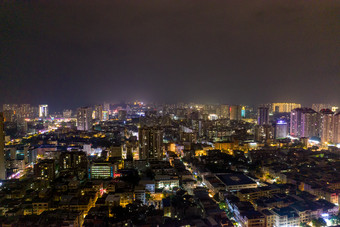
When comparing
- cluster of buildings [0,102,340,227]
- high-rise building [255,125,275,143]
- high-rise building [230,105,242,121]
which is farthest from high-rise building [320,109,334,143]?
high-rise building [230,105,242,121]

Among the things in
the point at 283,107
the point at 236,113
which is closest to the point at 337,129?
the point at 236,113

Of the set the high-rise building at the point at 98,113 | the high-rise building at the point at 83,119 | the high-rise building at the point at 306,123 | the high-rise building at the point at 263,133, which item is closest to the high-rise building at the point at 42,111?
the high-rise building at the point at 98,113

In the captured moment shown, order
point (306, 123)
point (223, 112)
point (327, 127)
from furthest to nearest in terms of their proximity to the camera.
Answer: point (223, 112), point (306, 123), point (327, 127)

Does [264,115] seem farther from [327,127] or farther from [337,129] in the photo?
[337,129]

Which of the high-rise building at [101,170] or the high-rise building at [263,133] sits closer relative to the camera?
the high-rise building at [101,170]

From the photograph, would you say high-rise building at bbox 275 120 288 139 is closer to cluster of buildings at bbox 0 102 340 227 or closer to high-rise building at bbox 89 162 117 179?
cluster of buildings at bbox 0 102 340 227

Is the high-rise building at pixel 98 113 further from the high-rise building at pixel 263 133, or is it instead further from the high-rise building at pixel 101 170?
the high-rise building at pixel 101 170
